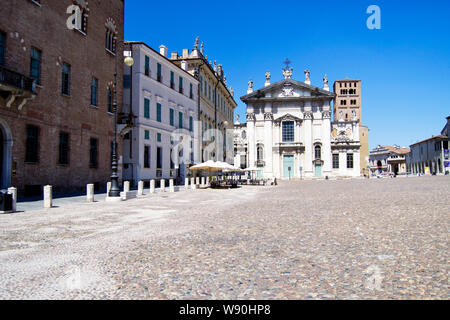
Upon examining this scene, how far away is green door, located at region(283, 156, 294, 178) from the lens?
62.7 metres

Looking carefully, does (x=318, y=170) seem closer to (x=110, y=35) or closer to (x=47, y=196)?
(x=110, y=35)

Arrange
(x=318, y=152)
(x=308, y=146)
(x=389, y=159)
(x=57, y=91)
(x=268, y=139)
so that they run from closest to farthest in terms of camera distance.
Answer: (x=57, y=91) < (x=308, y=146) < (x=318, y=152) < (x=268, y=139) < (x=389, y=159)

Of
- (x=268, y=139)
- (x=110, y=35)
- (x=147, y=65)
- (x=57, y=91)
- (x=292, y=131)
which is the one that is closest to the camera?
(x=57, y=91)

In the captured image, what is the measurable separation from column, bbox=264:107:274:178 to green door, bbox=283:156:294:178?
2.35 m

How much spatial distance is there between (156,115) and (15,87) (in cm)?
1665

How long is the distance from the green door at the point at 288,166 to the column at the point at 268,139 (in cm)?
235

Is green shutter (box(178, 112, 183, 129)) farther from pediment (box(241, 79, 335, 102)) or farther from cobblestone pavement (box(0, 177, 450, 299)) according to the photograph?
pediment (box(241, 79, 335, 102))

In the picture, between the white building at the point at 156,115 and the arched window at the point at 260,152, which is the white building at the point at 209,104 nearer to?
the white building at the point at 156,115

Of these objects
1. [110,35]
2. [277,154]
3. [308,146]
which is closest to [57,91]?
[110,35]

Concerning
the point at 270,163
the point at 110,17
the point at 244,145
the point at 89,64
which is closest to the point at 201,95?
the point at 110,17

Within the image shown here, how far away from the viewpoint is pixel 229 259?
4.96 metres

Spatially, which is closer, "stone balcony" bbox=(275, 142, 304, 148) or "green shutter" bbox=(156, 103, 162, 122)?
"green shutter" bbox=(156, 103, 162, 122)

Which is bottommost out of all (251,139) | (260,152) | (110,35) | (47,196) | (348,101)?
(47,196)

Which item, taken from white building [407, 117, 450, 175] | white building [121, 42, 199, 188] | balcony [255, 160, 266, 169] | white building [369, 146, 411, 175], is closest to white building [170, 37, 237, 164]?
white building [121, 42, 199, 188]
